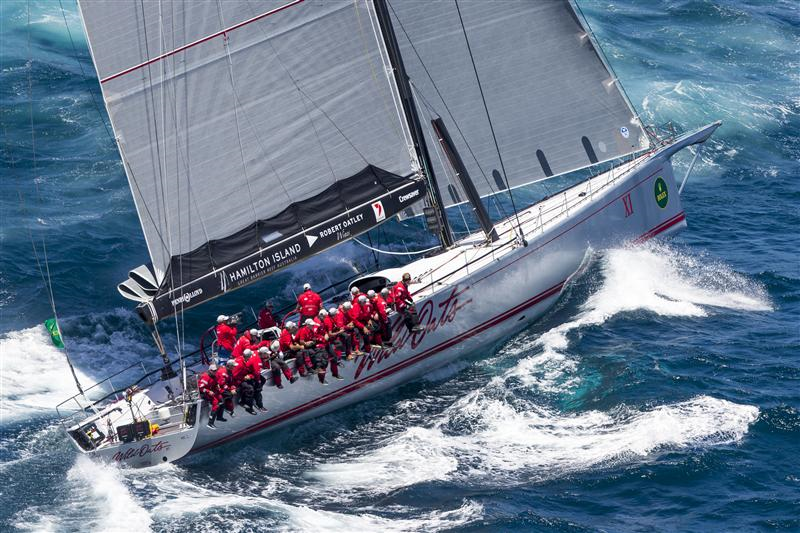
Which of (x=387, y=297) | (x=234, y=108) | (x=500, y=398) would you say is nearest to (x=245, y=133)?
(x=234, y=108)

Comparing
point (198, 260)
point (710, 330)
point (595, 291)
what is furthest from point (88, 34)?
point (710, 330)

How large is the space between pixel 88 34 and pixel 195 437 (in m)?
7.28

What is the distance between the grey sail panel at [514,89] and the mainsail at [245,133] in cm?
215

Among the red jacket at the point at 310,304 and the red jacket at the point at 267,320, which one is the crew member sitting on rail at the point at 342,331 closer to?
the red jacket at the point at 310,304

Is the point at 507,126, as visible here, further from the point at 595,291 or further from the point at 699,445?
the point at 699,445

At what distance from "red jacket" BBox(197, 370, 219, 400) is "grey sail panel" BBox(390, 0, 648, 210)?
23.3ft

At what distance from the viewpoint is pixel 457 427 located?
17703 millimetres

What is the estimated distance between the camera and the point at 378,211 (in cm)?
1961

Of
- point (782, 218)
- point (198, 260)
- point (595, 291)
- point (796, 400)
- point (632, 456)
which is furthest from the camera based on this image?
point (782, 218)

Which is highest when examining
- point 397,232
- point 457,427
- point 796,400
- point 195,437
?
point 397,232

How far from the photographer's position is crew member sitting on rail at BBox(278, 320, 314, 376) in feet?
60.4

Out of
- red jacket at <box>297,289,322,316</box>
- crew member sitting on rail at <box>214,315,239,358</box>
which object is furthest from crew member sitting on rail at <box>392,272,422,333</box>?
crew member sitting on rail at <box>214,315,239,358</box>

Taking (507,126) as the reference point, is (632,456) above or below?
below

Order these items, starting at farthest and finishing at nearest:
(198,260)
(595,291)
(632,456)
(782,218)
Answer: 1. (782,218)
2. (595,291)
3. (198,260)
4. (632,456)
